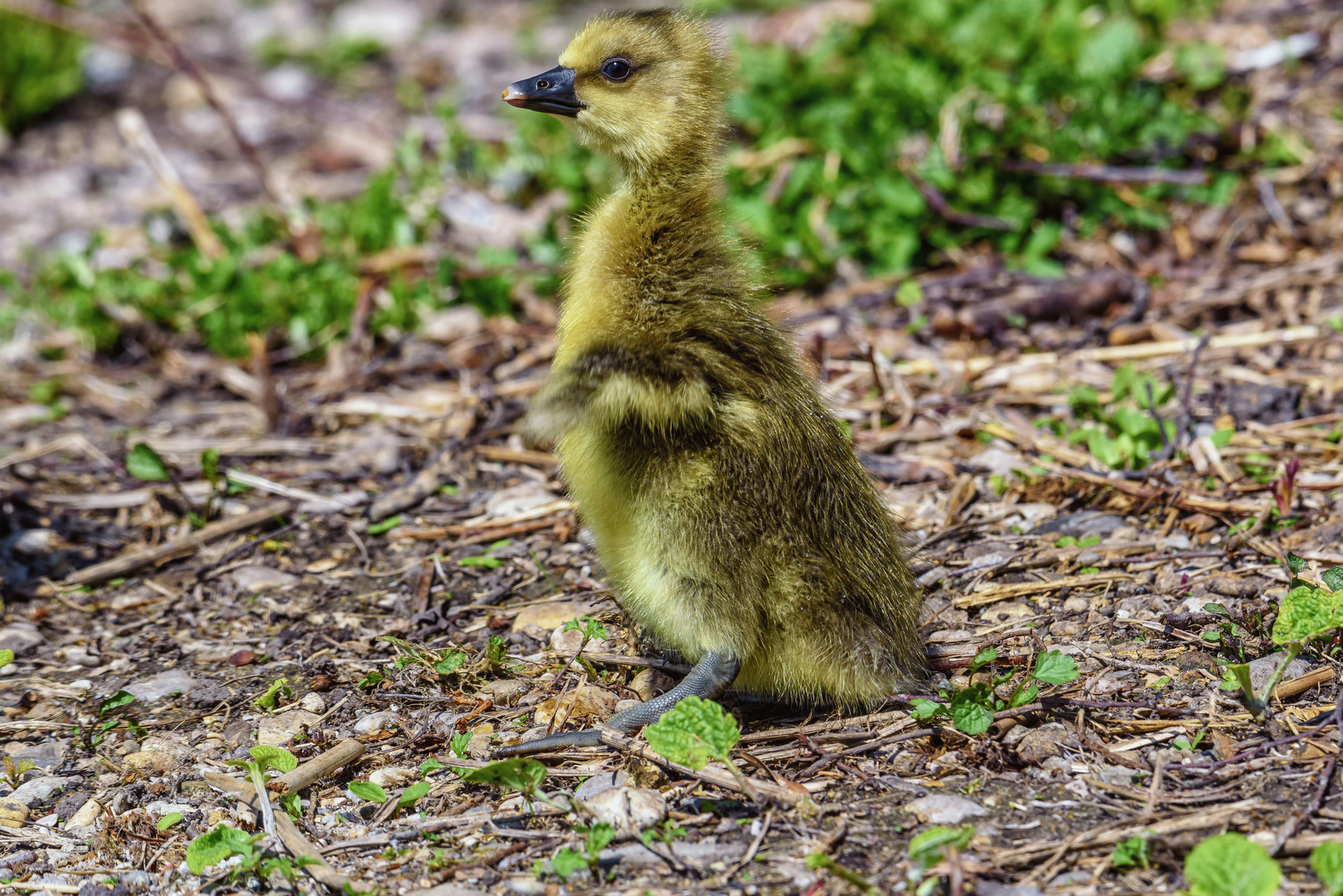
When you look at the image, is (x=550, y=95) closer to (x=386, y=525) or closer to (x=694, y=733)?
(x=386, y=525)

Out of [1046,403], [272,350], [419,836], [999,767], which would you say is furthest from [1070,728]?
[272,350]

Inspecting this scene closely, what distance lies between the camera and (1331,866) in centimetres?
264

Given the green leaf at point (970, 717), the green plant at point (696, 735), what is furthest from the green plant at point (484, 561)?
the green leaf at point (970, 717)

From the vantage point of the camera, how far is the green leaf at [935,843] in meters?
2.76

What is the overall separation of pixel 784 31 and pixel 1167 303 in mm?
4248

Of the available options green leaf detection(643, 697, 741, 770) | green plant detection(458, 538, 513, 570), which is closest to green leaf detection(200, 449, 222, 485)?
green plant detection(458, 538, 513, 570)

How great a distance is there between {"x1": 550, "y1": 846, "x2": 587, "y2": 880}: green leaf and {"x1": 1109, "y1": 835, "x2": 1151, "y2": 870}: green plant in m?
1.18

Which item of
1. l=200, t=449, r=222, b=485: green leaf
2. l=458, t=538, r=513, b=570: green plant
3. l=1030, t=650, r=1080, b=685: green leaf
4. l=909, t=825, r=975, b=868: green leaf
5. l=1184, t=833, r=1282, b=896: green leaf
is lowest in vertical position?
l=1184, t=833, r=1282, b=896: green leaf

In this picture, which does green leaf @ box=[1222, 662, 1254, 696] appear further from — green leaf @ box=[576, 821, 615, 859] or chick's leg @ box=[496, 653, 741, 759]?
green leaf @ box=[576, 821, 615, 859]

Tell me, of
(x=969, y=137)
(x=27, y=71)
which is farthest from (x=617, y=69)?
(x=27, y=71)

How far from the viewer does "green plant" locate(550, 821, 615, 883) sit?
2928 millimetres

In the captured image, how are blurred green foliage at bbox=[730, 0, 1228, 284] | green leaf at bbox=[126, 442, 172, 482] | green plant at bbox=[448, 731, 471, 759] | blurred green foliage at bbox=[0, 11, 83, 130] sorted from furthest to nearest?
1. blurred green foliage at bbox=[0, 11, 83, 130]
2. blurred green foliage at bbox=[730, 0, 1228, 284]
3. green leaf at bbox=[126, 442, 172, 482]
4. green plant at bbox=[448, 731, 471, 759]

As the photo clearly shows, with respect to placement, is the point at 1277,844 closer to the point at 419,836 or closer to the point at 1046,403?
the point at 419,836

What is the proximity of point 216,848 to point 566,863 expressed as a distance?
0.85 metres
